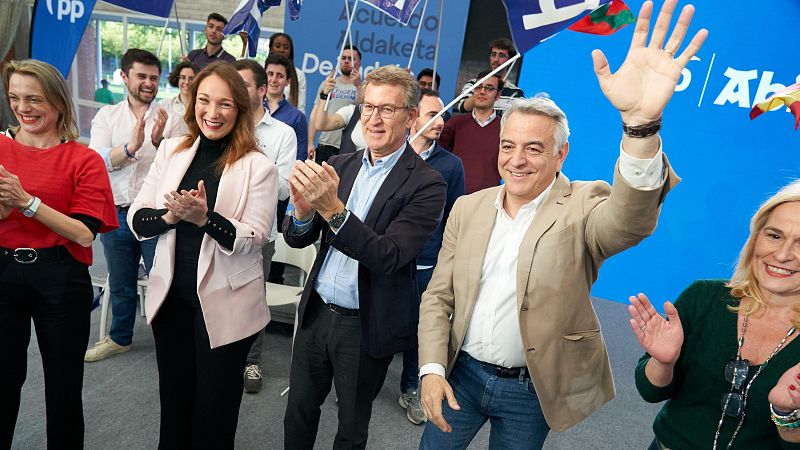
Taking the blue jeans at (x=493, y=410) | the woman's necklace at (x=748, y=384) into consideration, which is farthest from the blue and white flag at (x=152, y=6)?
the woman's necklace at (x=748, y=384)

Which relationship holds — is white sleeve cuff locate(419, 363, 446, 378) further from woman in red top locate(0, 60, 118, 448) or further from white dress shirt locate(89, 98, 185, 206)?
white dress shirt locate(89, 98, 185, 206)

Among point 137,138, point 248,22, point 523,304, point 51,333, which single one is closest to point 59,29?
point 248,22

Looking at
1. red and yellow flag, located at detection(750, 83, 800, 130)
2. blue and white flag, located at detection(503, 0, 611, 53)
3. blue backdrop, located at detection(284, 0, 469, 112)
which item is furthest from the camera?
blue backdrop, located at detection(284, 0, 469, 112)

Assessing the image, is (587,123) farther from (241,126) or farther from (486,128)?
(241,126)

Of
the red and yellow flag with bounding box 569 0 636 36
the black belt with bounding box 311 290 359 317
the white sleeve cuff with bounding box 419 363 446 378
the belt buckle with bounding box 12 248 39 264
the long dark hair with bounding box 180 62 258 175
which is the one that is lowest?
the white sleeve cuff with bounding box 419 363 446 378

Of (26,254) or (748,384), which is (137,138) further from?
(748,384)

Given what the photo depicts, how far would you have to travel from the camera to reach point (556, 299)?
5.10ft

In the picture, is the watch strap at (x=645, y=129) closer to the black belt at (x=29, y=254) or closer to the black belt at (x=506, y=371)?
the black belt at (x=506, y=371)

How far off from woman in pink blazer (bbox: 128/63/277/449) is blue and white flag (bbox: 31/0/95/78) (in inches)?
98.2

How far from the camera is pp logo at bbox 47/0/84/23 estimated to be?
388 cm

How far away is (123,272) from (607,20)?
122 inches

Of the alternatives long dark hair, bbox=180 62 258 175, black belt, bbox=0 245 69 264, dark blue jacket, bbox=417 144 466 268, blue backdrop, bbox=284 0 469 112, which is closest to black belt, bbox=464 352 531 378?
long dark hair, bbox=180 62 258 175

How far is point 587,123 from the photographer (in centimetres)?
516

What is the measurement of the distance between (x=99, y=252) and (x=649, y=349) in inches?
194
